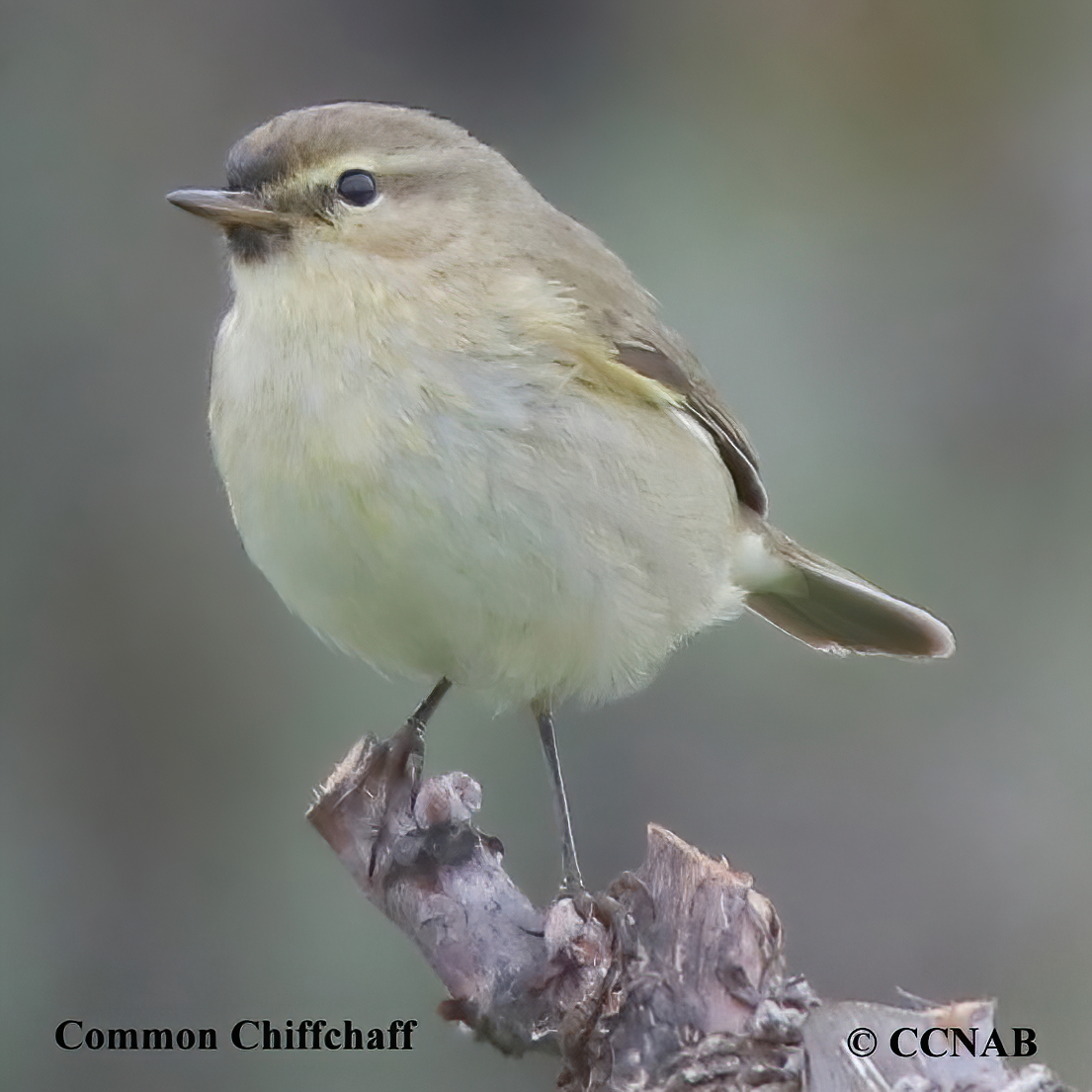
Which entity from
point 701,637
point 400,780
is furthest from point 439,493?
point 701,637

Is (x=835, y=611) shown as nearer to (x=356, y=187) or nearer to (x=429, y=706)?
(x=429, y=706)

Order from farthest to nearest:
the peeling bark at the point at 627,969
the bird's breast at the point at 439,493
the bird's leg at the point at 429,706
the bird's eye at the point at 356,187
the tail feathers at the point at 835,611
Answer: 1. the tail feathers at the point at 835,611
2. the bird's leg at the point at 429,706
3. the bird's eye at the point at 356,187
4. the bird's breast at the point at 439,493
5. the peeling bark at the point at 627,969

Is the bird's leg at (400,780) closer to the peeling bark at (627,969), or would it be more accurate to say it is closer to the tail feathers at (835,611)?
the peeling bark at (627,969)

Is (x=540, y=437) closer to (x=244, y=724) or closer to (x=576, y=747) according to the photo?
(x=576, y=747)

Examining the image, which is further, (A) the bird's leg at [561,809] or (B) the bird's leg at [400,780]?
(A) the bird's leg at [561,809]

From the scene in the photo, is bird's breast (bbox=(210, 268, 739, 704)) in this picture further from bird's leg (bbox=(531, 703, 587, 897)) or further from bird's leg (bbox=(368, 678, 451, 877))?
bird's leg (bbox=(531, 703, 587, 897))

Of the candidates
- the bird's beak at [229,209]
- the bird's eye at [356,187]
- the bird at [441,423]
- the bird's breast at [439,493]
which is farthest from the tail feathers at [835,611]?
the bird's beak at [229,209]

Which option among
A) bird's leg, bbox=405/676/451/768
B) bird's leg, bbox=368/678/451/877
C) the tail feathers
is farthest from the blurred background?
bird's leg, bbox=368/678/451/877
